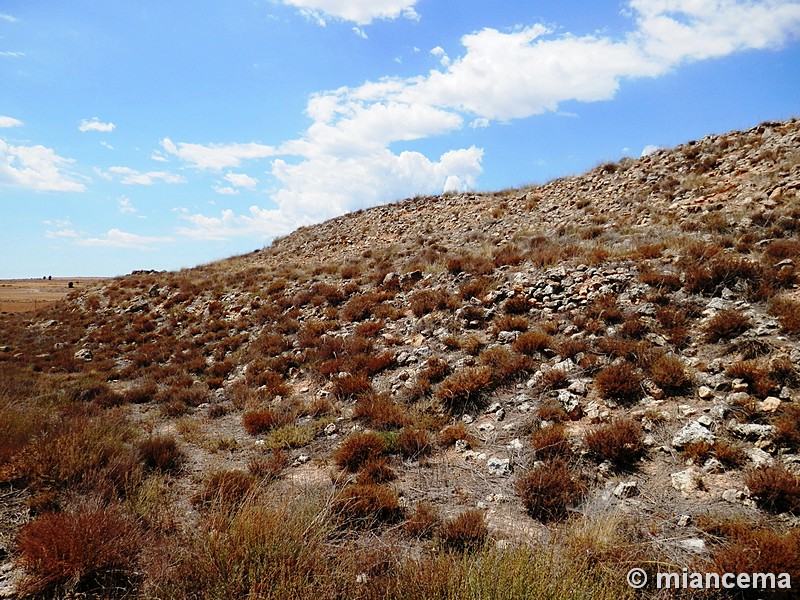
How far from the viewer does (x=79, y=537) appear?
412 centimetres

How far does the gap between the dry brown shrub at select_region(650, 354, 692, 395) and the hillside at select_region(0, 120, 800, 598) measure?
1.8 inches

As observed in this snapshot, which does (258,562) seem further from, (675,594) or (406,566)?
(675,594)

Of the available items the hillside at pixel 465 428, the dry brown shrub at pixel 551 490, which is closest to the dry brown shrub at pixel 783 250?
the hillside at pixel 465 428

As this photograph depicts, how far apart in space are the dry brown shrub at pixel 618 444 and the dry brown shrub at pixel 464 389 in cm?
229

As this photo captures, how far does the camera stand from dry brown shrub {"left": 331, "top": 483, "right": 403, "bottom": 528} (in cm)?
522

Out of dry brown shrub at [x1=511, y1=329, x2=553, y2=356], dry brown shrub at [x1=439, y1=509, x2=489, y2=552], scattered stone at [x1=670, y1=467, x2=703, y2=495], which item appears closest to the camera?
dry brown shrub at [x1=439, y1=509, x2=489, y2=552]

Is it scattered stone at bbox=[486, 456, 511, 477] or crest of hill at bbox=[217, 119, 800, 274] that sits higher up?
crest of hill at bbox=[217, 119, 800, 274]

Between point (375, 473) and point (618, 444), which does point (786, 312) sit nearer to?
point (618, 444)

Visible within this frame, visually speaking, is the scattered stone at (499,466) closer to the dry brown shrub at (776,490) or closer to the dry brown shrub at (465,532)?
the dry brown shrub at (465,532)

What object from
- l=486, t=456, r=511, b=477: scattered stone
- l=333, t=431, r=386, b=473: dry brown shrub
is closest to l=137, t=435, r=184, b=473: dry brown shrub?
l=333, t=431, r=386, b=473: dry brown shrub

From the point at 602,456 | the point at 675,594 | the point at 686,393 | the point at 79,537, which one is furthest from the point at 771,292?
the point at 79,537

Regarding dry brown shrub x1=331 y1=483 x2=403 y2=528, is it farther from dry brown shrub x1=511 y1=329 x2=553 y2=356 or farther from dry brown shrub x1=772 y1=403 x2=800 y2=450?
dry brown shrub x1=772 y1=403 x2=800 y2=450

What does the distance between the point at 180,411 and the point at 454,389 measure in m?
7.12

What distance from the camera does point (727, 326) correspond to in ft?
24.8
